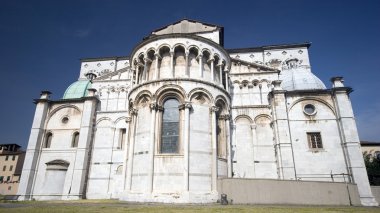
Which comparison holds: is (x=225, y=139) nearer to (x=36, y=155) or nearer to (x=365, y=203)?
(x=365, y=203)

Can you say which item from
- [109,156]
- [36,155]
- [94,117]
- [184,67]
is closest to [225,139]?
[184,67]

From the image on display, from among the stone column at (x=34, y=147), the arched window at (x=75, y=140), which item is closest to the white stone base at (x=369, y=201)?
the arched window at (x=75, y=140)

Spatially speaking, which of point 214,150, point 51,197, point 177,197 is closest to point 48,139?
point 51,197

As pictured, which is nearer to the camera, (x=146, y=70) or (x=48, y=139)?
(x=146, y=70)

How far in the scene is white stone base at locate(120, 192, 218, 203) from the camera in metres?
15.7

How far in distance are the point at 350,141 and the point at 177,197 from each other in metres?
16.9

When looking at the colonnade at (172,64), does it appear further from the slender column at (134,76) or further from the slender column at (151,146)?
the slender column at (151,146)

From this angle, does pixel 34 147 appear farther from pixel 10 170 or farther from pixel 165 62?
pixel 10 170

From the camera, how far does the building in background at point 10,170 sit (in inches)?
2162

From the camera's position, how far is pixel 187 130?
17219 millimetres

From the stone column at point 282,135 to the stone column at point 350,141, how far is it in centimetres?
478

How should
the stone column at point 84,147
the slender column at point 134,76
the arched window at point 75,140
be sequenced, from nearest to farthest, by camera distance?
the slender column at point 134,76 → the stone column at point 84,147 → the arched window at point 75,140

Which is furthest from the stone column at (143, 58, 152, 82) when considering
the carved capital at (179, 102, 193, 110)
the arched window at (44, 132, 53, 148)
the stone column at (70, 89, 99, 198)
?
the arched window at (44, 132, 53, 148)

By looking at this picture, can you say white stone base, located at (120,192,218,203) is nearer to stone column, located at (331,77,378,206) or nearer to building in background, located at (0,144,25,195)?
stone column, located at (331,77,378,206)
